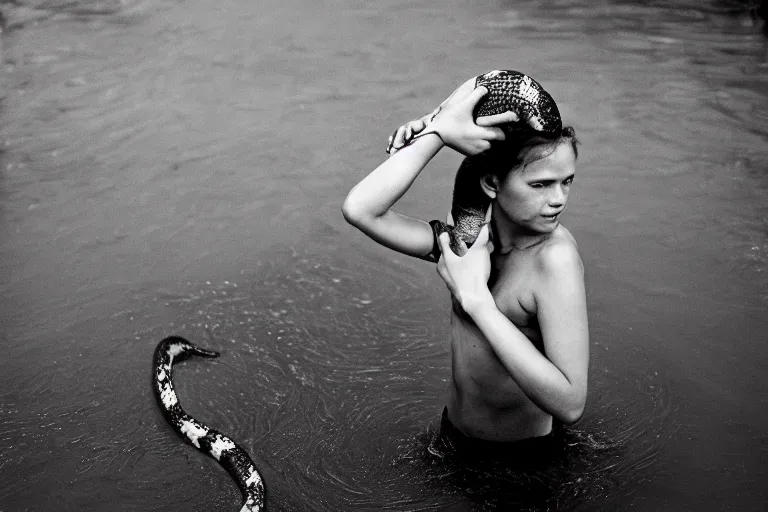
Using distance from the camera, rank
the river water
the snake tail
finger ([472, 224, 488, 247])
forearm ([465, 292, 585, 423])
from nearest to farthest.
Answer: forearm ([465, 292, 585, 423]), finger ([472, 224, 488, 247]), the snake tail, the river water

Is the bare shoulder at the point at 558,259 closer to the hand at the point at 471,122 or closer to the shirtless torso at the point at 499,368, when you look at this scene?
the shirtless torso at the point at 499,368

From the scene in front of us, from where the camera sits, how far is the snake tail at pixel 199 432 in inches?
116

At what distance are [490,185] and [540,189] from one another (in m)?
0.17

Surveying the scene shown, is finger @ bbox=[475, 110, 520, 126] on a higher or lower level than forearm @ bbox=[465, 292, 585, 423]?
higher

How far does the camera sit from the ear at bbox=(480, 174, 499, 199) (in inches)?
93.9

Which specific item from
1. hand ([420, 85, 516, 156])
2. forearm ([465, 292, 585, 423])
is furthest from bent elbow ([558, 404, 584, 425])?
hand ([420, 85, 516, 156])

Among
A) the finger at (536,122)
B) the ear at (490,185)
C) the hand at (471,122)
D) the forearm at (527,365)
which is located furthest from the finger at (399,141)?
the forearm at (527,365)

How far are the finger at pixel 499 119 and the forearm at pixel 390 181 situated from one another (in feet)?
0.51

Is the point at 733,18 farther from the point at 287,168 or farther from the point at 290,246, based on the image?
the point at 290,246

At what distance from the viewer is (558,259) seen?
2.31 metres

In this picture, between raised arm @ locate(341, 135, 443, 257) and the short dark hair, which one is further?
raised arm @ locate(341, 135, 443, 257)

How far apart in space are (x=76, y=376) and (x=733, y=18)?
6.36 metres

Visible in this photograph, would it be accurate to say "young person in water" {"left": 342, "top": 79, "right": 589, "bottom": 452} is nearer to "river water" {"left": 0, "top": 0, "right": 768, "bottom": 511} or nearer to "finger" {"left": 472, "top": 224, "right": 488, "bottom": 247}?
"finger" {"left": 472, "top": 224, "right": 488, "bottom": 247}

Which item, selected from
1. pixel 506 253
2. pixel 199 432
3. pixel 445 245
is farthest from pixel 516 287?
pixel 199 432
